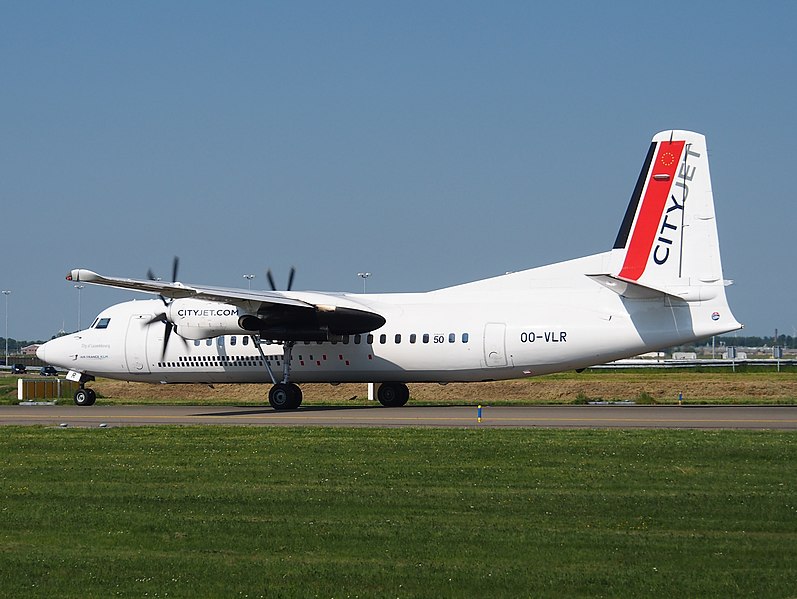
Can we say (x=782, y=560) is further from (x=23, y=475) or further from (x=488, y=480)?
(x=23, y=475)

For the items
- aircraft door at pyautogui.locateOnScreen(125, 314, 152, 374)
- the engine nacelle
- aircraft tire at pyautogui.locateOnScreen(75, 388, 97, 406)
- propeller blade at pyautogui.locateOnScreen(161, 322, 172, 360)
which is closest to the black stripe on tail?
the engine nacelle

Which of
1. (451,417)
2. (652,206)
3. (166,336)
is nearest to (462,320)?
(451,417)

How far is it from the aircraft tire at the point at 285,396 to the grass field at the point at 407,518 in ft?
41.5

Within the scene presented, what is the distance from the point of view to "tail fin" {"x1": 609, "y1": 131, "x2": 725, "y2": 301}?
28078 millimetres

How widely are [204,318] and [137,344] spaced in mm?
4437

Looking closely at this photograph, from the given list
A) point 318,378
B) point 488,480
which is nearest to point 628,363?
point 318,378

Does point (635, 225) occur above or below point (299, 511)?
above

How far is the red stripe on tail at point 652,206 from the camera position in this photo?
28.6 m

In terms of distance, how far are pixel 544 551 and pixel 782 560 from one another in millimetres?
2211

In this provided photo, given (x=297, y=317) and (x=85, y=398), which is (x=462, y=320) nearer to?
(x=297, y=317)

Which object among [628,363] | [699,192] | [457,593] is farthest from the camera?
[628,363]

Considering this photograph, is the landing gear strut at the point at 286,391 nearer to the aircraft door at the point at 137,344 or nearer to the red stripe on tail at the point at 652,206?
the aircraft door at the point at 137,344

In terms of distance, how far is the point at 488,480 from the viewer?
48.9ft

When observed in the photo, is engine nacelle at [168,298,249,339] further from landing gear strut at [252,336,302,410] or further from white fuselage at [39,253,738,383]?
landing gear strut at [252,336,302,410]
